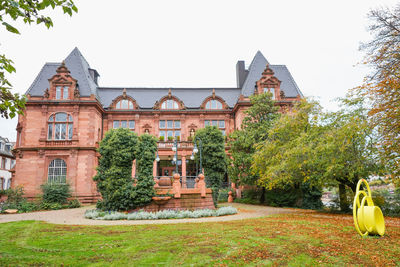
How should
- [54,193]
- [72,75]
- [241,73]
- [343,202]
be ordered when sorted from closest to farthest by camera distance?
[343,202] → [54,193] → [72,75] → [241,73]

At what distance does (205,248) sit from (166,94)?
98.0 ft

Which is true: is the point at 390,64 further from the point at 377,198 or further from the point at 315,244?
the point at 377,198

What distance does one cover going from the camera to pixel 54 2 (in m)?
4.32

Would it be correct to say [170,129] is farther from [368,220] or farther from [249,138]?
[368,220]

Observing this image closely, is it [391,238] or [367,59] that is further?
[367,59]

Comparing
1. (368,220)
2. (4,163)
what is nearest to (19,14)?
(368,220)

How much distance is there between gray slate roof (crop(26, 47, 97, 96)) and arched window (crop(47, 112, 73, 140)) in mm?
3206

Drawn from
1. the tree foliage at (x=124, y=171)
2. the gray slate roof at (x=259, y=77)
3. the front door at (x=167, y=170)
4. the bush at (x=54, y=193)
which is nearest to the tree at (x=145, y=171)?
the tree foliage at (x=124, y=171)

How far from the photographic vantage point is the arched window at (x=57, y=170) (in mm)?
27344

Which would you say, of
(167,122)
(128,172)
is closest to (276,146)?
(128,172)

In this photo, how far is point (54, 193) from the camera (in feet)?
78.2

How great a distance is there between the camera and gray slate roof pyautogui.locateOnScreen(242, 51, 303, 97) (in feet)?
109

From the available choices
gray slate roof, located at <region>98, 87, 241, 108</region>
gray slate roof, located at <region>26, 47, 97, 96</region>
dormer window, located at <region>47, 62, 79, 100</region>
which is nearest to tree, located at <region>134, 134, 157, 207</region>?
dormer window, located at <region>47, 62, 79, 100</region>

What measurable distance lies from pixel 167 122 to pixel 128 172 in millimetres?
15992
